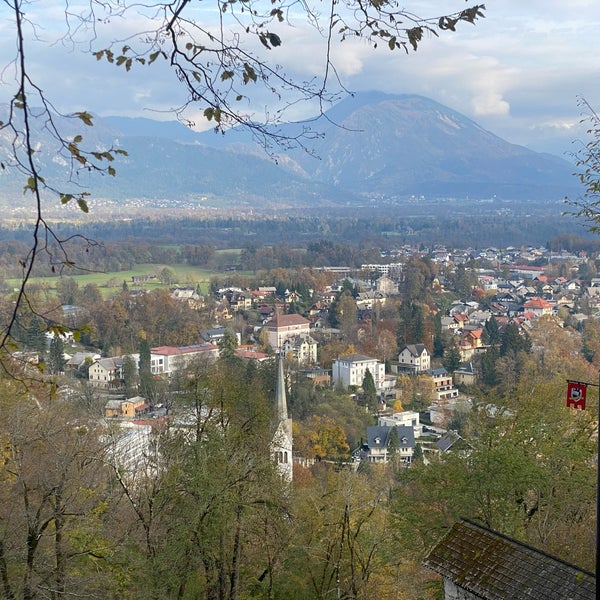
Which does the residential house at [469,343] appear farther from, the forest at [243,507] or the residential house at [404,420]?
the forest at [243,507]

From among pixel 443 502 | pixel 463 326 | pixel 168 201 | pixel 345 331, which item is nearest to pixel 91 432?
pixel 443 502

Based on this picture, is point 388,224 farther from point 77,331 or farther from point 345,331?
point 77,331

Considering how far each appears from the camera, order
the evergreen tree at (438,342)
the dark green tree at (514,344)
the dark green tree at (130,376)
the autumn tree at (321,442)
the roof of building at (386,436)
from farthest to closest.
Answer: the evergreen tree at (438,342) < the dark green tree at (514,344) < the dark green tree at (130,376) < the roof of building at (386,436) < the autumn tree at (321,442)

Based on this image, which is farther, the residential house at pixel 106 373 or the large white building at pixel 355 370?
the large white building at pixel 355 370

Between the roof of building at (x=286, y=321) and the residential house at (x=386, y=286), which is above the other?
the residential house at (x=386, y=286)

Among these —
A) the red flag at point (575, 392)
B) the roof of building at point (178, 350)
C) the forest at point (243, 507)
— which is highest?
the red flag at point (575, 392)

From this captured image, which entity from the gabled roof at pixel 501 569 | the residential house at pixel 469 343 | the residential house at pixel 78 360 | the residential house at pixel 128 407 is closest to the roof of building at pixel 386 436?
the residential house at pixel 128 407

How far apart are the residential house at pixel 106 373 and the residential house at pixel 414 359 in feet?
47.0

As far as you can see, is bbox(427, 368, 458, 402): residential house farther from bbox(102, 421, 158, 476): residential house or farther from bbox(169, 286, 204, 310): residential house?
bbox(169, 286, 204, 310): residential house

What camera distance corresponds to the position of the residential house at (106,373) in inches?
1366

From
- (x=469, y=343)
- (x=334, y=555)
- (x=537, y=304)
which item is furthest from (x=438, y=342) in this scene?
(x=334, y=555)

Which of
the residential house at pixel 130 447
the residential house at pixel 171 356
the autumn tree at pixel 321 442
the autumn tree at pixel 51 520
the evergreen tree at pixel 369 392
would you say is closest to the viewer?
the autumn tree at pixel 51 520

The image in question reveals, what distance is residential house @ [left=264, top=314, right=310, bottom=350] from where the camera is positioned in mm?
44338

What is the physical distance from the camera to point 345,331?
45.7 m
